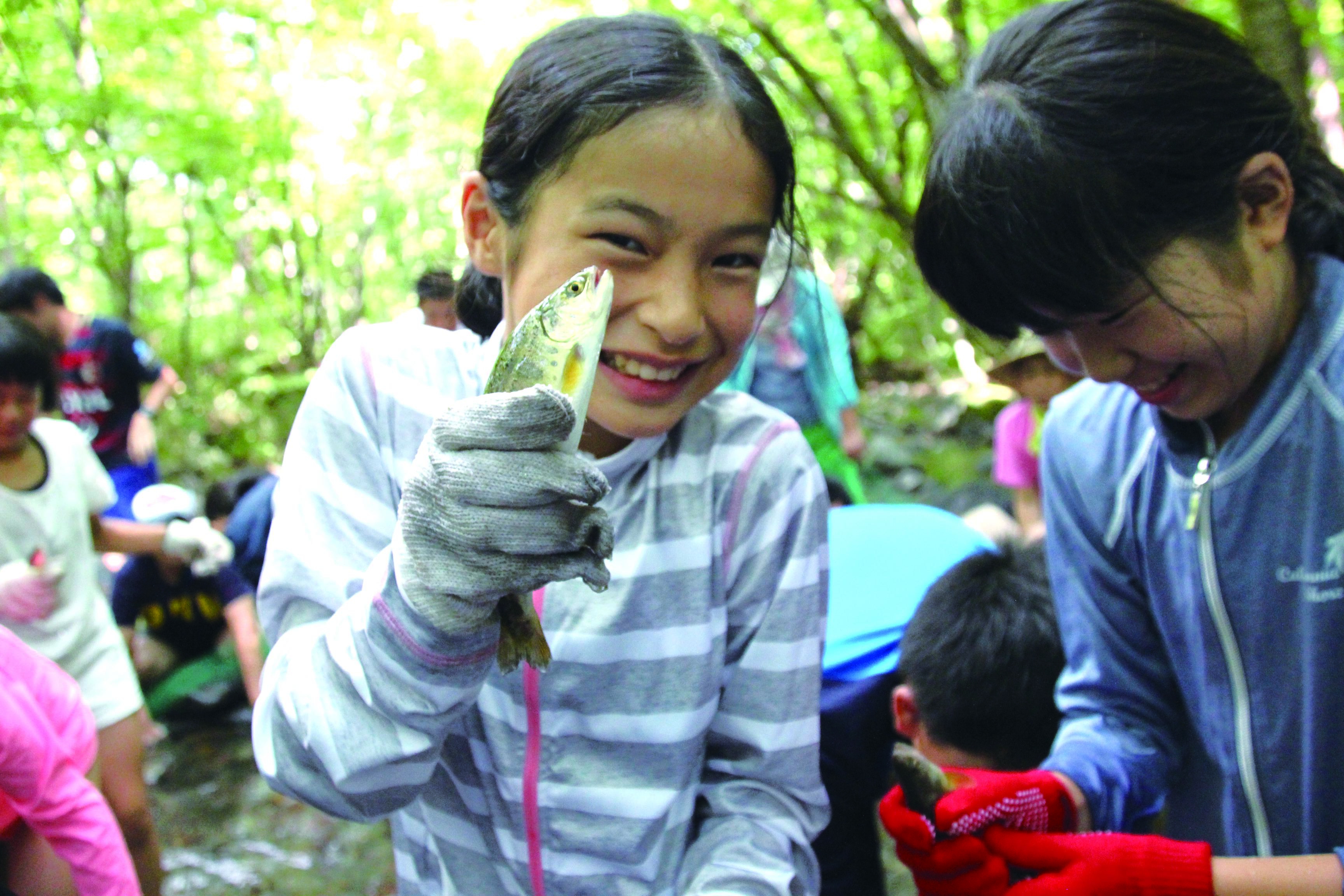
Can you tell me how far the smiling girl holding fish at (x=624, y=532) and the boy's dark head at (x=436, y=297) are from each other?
1216mm

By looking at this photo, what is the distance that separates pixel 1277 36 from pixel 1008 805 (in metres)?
2.24

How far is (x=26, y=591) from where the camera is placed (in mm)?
2787

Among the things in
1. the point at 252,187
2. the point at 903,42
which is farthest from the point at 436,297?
the point at 252,187

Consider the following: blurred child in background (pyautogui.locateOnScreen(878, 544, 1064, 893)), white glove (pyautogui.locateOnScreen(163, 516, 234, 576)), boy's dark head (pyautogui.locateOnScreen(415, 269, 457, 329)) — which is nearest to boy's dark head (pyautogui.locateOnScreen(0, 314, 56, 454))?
white glove (pyautogui.locateOnScreen(163, 516, 234, 576))

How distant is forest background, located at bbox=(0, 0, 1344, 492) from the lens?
457 cm

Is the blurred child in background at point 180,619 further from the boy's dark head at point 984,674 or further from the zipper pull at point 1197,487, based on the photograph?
the zipper pull at point 1197,487

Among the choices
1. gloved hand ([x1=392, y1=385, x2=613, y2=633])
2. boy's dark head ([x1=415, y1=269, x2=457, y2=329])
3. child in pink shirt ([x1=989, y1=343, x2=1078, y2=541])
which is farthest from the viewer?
child in pink shirt ([x1=989, y1=343, x2=1078, y2=541])

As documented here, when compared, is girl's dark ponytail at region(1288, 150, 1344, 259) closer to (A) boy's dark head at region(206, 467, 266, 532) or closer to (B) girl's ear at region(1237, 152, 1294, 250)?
(B) girl's ear at region(1237, 152, 1294, 250)

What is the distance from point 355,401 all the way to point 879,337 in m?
11.3

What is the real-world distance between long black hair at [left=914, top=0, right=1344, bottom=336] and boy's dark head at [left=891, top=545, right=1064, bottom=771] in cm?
92

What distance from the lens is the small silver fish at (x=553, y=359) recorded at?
105 centimetres

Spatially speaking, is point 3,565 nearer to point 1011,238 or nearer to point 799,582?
point 799,582

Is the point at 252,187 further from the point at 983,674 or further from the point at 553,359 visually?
the point at 553,359

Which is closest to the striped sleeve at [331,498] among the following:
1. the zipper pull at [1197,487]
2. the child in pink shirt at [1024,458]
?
the zipper pull at [1197,487]
